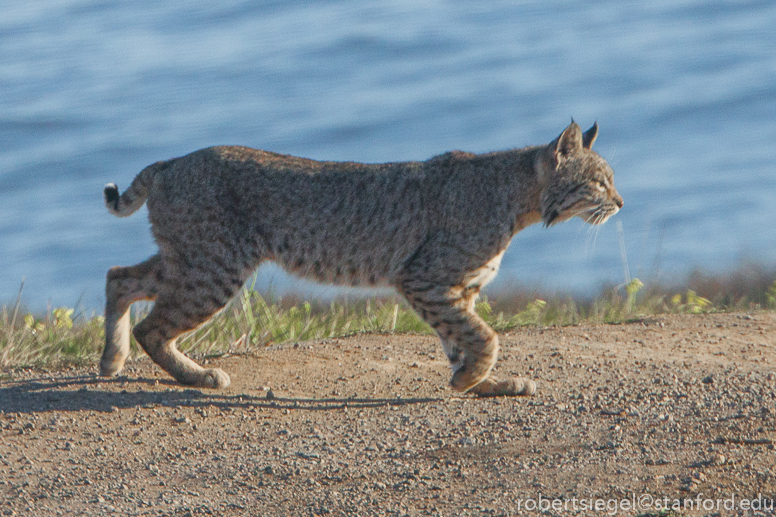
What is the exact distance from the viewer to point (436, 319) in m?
5.45

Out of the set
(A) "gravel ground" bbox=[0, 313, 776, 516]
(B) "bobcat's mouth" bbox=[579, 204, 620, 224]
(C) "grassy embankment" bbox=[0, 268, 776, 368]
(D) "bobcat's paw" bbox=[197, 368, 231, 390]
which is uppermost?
(B) "bobcat's mouth" bbox=[579, 204, 620, 224]

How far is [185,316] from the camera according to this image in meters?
5.54

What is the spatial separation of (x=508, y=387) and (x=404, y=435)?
0.89m

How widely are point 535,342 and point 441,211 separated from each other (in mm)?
1309

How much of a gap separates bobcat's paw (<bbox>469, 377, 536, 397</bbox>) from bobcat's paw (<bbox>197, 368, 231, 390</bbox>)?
143 cm

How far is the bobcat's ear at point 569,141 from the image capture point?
5539 mm

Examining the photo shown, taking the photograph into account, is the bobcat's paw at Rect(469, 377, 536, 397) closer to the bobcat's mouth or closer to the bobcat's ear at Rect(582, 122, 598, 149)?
the bobcat's mouth

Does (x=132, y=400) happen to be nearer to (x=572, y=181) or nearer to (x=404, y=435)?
(x=404, y=435)

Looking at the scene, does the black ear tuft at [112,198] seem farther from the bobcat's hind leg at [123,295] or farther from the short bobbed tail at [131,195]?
the bobcat's hind leg at [123,295]

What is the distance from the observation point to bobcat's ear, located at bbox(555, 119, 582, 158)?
5.54 meters

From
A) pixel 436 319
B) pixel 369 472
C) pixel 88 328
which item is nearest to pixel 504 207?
pixel 436 319

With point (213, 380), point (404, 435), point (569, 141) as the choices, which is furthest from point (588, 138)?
point (213, 380)

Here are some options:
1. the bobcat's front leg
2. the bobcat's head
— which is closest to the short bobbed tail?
the bobcat's front leg

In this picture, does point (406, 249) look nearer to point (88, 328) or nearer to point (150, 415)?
point (150, 415)
